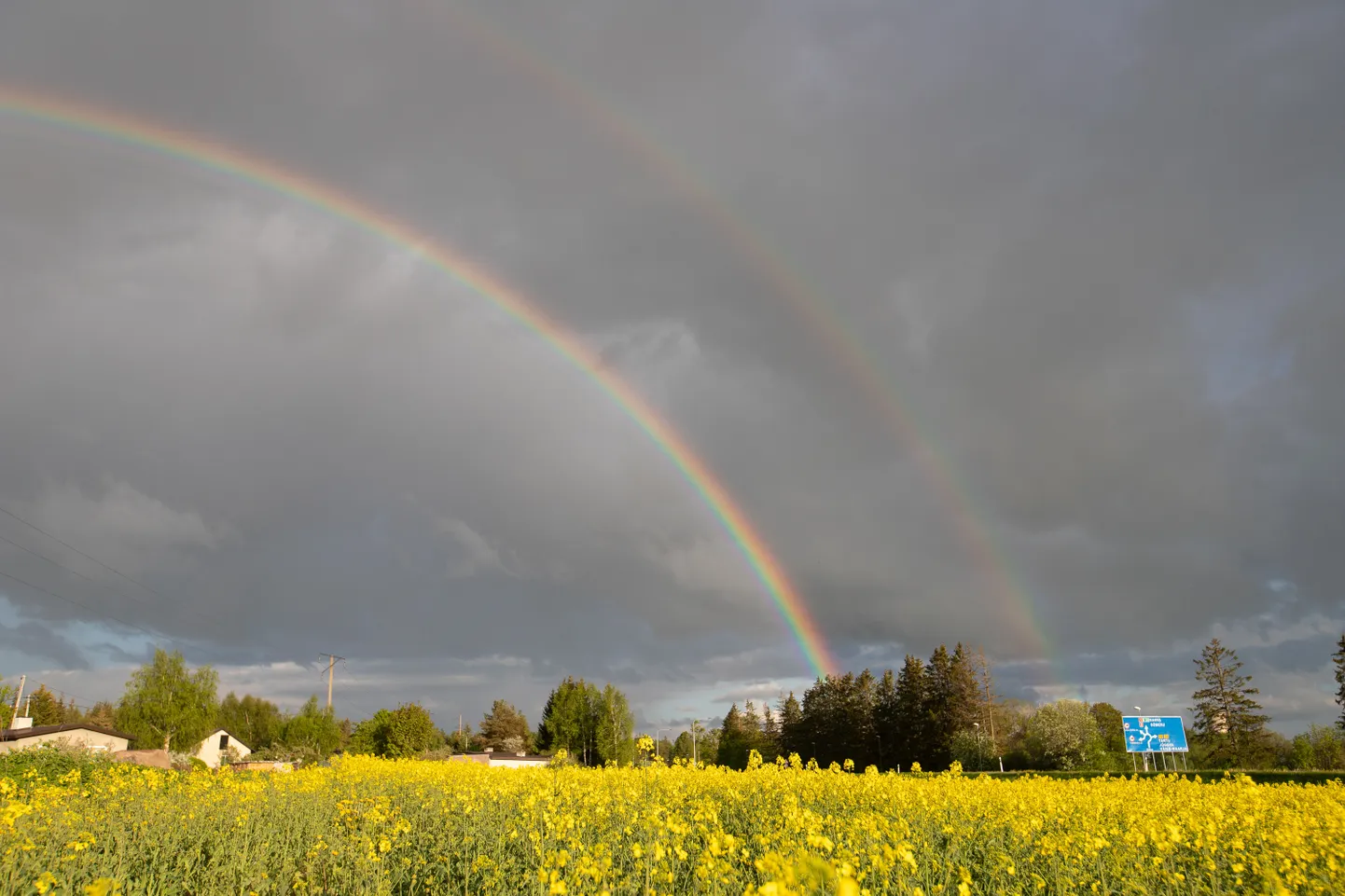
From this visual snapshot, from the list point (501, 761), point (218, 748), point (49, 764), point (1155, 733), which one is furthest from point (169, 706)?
point (1155, 733)

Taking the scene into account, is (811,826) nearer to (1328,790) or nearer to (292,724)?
(1328,790)

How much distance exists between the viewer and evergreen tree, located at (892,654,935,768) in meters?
71.3

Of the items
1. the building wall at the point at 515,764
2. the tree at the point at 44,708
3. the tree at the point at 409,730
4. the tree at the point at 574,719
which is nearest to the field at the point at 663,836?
the building wall at the point at 515,764

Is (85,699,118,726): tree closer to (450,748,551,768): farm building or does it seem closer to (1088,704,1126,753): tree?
(450,748,551,768): farm building

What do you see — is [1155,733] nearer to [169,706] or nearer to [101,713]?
[169,706]

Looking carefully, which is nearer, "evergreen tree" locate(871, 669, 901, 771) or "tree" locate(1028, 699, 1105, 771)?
"tree" locate(1028, 699, 1105, 771)

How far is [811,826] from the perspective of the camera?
7.17m

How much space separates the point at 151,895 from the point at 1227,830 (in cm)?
1301

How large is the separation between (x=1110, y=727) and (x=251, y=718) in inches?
5306

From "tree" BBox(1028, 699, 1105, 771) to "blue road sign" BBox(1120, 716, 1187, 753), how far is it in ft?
48.6

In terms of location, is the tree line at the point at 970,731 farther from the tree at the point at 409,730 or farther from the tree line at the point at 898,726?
the tree at the point at 409,730

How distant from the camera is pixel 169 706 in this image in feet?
218

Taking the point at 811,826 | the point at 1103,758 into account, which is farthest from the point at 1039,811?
the point at 1103,758

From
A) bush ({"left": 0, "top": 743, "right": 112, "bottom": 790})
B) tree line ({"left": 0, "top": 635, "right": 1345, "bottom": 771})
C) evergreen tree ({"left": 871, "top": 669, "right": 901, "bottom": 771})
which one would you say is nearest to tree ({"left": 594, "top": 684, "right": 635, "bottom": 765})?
tree line ({"left": 0, "top": 635, "right": 1345, "bottom": 771})
